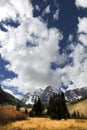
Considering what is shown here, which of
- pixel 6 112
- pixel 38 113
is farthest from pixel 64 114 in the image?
pixel 6 112

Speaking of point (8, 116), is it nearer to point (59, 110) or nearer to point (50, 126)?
point (50, 126)

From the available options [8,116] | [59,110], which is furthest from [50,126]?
[59,110]

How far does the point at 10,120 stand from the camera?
8719 cm

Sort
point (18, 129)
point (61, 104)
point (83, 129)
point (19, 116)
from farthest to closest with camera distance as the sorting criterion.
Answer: point (61, 104) < point (19, 116) < point (18, 129) < point (83, 129)

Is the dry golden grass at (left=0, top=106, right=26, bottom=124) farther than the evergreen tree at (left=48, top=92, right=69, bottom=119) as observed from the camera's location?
No

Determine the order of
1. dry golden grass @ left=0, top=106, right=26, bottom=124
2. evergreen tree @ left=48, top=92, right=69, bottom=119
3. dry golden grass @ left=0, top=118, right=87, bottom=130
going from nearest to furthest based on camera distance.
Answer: dry golden grass @ left=0, top=118, right=87, bottom=130, dry golden grass @ left=0, top=106, right=26, bottom=124, evergreen tree @ left=48, top=92, right=69, bottom=119

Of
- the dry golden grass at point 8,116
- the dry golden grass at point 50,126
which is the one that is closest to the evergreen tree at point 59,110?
the dry golden grass at point 8,116

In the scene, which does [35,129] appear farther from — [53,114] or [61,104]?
[61,104]

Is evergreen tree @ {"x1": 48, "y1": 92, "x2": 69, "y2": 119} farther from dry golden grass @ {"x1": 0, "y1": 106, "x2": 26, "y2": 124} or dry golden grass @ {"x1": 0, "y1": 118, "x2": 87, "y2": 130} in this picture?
dry golden grass @ {"x1": 0, "y1": 118, "x2": 87, "y2": 130}

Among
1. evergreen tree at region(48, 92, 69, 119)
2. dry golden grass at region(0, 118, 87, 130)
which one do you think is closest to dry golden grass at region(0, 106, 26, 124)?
dry golden grass at region(0, 118, 87, 130)

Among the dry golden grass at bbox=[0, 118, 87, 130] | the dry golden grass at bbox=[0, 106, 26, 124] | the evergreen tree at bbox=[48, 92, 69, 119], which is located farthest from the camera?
the evergreen tree at bbox=[48, 92, 69, 119]

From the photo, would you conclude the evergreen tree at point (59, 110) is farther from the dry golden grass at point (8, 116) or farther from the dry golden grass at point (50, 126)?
the dry golden grass at point (50, 126)

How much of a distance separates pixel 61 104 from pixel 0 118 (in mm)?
64748

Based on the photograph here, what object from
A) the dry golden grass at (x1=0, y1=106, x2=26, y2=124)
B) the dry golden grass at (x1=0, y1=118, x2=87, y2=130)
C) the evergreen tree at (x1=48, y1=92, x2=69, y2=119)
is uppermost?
the evergreen tree at (x1=48, y1=92, x2=69, y2=119)
